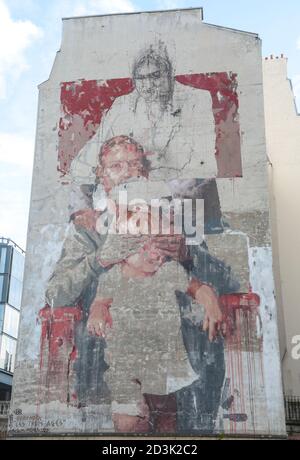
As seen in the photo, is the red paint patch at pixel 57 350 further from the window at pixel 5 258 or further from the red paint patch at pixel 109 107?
the window at pixel 5 258

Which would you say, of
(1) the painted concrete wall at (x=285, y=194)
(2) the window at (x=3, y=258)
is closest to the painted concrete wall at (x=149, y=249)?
(1) the painted concrete wall at (x=285, y=194)

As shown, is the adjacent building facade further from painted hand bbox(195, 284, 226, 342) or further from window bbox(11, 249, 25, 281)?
painted hand bbox(195, 284, 226, 342)

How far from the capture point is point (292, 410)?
20.8m

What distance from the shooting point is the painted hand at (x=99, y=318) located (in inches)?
819

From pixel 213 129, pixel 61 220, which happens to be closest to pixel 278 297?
pixel 213 129

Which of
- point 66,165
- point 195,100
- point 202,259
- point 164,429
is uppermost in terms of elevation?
point 195,100

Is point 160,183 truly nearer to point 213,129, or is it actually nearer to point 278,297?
point 213,129

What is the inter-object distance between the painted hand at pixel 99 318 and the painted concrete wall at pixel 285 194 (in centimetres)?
688

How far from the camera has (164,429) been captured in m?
19.2

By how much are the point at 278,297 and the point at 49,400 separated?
956 cm

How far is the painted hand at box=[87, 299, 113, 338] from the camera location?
2081 cm

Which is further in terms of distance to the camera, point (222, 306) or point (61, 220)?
point (61, 220)

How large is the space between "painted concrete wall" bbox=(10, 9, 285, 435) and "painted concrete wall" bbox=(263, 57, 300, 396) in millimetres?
3444

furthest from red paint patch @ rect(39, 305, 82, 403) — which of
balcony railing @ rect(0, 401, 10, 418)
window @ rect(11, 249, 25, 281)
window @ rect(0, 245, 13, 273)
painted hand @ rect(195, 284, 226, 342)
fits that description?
window @ rect(11, 249, 25, 281)
